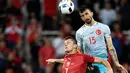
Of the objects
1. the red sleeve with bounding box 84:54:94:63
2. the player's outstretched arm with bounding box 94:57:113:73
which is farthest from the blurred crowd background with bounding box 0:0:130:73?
the player's outstretched arm with bounding box 94:57:113:73

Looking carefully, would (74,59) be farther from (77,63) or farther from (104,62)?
(104,62)

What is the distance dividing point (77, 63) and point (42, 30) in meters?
8.32

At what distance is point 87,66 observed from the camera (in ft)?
45.7

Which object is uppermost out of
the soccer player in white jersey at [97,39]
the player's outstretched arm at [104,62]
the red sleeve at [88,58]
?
the soccer player in white jersey at [97,39]

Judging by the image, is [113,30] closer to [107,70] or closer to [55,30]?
[55,30]

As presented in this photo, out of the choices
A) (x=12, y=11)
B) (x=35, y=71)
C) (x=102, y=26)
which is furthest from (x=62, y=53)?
(x=102, y=26)

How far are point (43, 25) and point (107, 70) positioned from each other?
8895 millimetres

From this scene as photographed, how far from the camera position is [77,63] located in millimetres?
13586

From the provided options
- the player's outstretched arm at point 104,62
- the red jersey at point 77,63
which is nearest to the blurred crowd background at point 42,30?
the red jersey at point 77,63

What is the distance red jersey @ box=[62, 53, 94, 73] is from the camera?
Result: 44.3 feet

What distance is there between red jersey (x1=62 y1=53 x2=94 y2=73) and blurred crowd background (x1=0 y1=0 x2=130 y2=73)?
557 centimetres

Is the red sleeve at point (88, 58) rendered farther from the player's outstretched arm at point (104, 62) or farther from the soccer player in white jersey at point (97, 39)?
the soccer player in white jersey at point (97, 39)

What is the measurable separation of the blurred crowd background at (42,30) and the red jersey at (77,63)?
5.57 meters

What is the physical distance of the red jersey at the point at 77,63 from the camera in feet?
44.3
